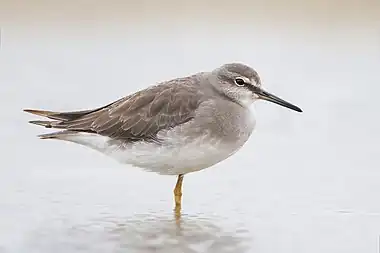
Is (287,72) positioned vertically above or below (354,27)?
below

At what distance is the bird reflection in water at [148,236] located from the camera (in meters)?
4.09

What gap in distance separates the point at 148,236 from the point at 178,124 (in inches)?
27.8

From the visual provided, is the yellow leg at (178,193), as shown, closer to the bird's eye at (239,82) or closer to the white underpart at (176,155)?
the white underpart at (176,155)

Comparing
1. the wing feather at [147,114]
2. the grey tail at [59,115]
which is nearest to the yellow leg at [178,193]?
the wing feather at [147,114]

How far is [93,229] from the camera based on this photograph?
4379mm

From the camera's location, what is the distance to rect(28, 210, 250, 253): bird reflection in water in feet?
13.4

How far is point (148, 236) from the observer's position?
431 centimetres

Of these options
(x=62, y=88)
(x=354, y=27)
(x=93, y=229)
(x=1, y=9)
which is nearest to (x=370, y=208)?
(x=93, y=229)

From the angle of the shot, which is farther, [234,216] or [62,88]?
[62,88]

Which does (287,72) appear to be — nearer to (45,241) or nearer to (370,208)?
(370,208)

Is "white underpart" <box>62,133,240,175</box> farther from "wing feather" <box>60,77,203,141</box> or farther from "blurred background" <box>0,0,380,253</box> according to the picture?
"blurred background" <box>0,0,380,253</box>

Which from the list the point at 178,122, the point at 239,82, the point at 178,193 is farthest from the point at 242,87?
the point at 178,193

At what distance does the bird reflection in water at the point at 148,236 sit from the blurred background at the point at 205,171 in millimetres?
Answer: 10

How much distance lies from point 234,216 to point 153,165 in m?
0.49
